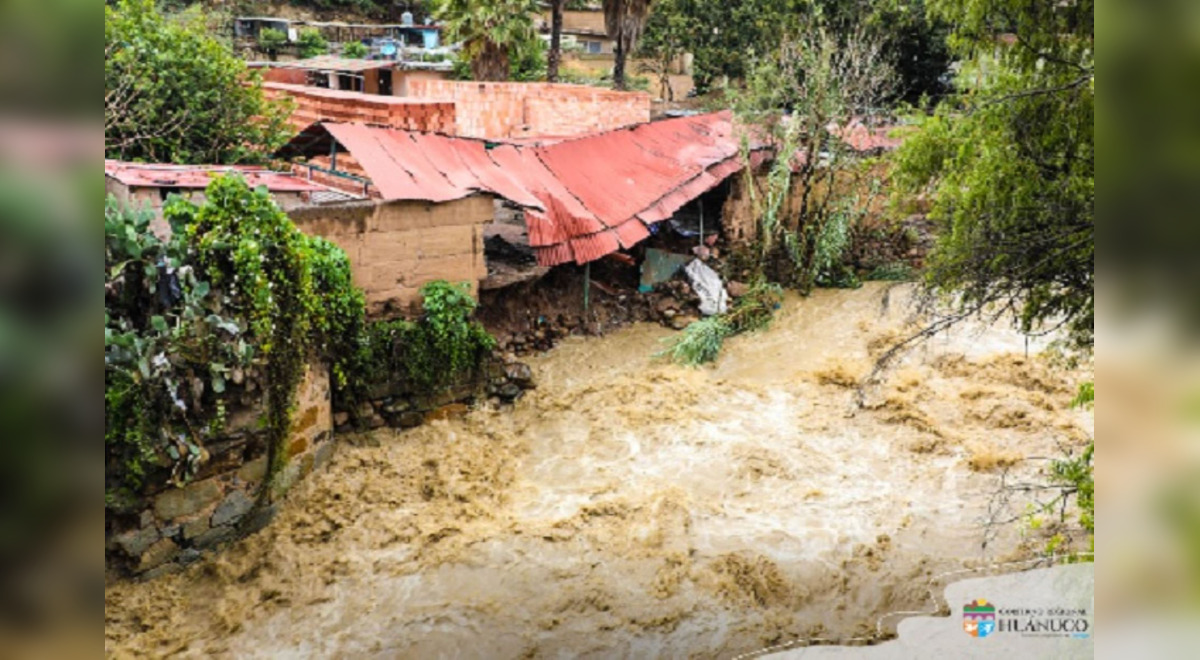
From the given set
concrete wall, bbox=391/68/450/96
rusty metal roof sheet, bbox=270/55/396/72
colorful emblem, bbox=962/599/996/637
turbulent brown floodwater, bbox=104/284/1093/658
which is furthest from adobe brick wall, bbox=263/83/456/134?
colorful emblem, bbox=962/599/996/637

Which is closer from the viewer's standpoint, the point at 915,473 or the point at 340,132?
the point at 915,473

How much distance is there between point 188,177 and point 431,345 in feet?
10.4

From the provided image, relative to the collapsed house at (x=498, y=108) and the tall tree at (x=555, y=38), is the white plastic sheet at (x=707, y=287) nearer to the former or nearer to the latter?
the collapsed house at (x=498, y=108)

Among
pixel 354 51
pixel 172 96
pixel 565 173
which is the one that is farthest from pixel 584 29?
pixel 172 96

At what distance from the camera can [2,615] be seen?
3.91 feet

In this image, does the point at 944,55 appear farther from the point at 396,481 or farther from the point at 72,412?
the point at 72,412

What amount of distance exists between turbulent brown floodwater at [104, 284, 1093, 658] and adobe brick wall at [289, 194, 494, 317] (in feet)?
5.45

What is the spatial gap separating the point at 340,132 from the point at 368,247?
1.53 metres

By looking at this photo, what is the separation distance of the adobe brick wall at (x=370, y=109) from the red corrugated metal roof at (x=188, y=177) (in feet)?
14.2

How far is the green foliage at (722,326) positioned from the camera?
12.3 metres

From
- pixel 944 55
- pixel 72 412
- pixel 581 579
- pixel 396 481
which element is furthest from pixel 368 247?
pixel 944 55

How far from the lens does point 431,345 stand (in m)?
Result: 10.1

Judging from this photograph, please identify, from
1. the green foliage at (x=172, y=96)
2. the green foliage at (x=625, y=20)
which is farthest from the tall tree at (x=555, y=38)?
the green foliage at (x=172, y=96)

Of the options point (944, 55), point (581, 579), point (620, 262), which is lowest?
point (581, 579)
